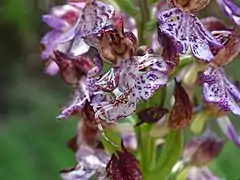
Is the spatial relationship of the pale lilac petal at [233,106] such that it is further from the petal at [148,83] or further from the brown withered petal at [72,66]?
the brown withered petal at [72,66]

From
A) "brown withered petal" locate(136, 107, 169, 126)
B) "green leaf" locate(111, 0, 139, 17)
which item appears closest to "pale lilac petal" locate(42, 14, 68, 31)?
"green leaf" locate(111, 0, 139, 17)

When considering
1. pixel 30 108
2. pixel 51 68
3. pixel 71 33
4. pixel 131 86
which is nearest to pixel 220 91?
pixel 131 86

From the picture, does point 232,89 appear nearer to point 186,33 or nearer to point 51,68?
point 186,33

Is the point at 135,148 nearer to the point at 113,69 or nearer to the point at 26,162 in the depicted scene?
the point at 113,69

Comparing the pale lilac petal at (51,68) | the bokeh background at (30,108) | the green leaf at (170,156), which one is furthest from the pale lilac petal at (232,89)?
the bokeh background at (30,108)

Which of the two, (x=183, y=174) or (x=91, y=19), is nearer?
(x=91, y=19)

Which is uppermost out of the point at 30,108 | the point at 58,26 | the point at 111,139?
the point at 58,26
